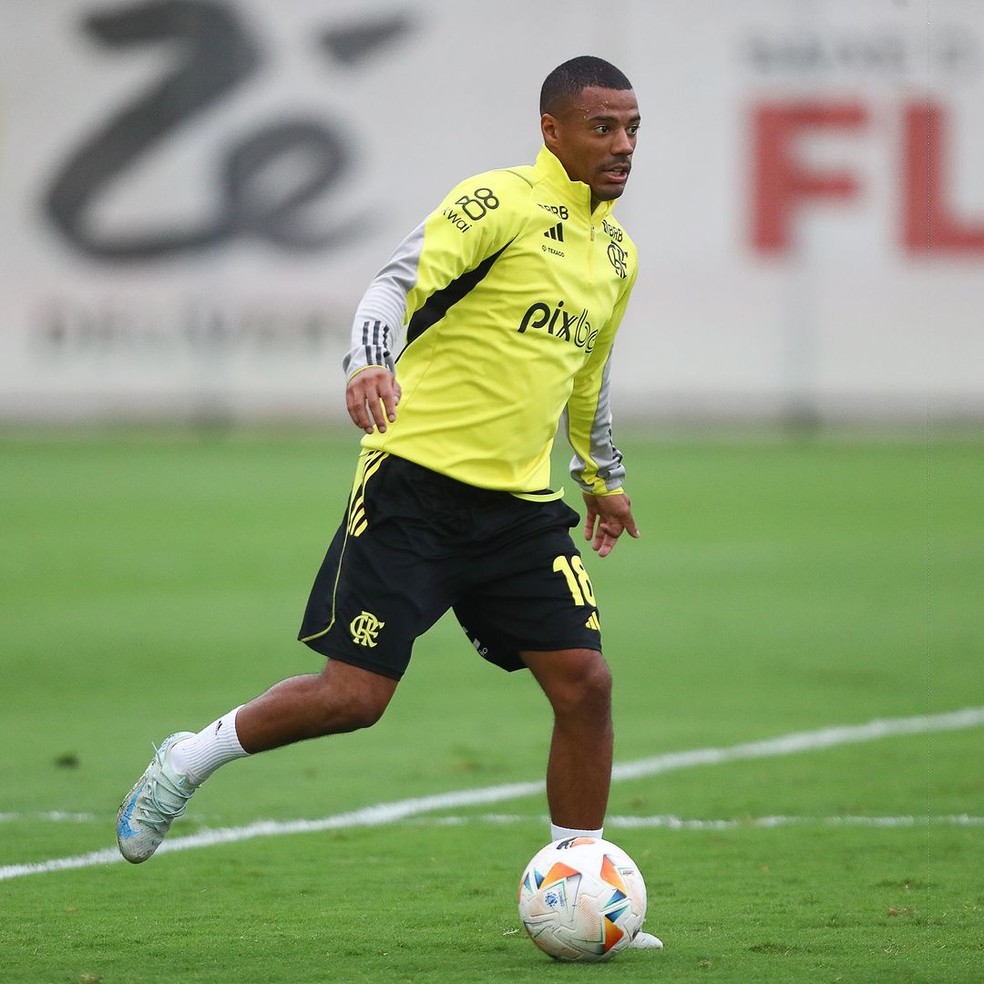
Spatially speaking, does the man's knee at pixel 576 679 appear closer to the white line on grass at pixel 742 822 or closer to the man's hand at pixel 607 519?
the man's hand at pixel 607 519

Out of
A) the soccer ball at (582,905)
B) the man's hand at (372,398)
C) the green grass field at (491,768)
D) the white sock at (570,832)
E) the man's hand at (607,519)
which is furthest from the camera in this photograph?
the man's hand at (607,519)

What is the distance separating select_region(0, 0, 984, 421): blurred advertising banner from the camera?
25.5 meters

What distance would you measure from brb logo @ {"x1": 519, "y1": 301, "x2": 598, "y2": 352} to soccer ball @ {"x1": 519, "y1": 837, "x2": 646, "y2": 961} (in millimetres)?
1422

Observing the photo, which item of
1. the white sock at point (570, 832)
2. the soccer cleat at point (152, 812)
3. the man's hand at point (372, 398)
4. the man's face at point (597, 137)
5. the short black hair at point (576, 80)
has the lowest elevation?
the white sock at point (570, 832)

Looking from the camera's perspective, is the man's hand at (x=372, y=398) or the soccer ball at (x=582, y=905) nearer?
the man's hand at (x=372, y=398)

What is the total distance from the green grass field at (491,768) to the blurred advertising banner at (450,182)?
346 inches

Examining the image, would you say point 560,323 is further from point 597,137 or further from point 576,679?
point 576,679

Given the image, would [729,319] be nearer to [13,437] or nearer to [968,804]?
[13,437]

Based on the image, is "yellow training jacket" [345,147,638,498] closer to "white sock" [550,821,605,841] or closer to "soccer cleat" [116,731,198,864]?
"white sock" [550,821,605,841]

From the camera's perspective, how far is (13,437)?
81.4 ft

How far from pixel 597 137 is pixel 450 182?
812 inches

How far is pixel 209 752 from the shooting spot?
17.4 ft

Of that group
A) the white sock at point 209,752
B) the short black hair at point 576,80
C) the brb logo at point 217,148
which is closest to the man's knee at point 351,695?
the white sock at point 209,752

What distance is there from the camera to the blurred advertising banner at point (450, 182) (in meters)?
25.5
